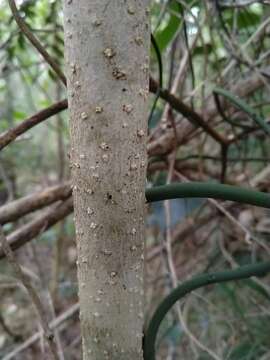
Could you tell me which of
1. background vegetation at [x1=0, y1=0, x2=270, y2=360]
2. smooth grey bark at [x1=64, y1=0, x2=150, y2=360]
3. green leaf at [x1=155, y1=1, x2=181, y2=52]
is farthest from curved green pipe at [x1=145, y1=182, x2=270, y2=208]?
green leaf at [x1=155, y1=1, x2=181, y2=52]

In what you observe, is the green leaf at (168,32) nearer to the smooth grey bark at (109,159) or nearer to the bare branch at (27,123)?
the bare branch at (27,123)

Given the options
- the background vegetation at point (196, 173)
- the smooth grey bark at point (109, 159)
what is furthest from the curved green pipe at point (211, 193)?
the background vegetation at point (196, 173)

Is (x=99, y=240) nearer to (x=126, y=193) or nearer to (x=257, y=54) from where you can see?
(x=126, y=193)

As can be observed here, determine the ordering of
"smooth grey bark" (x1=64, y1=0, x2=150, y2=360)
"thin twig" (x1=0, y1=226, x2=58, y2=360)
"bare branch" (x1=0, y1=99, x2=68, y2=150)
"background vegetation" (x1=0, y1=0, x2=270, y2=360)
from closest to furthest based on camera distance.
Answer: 1. "smooth grey bark" (x1=64, y1=0, x2=150, y2=360)
2. "thin twig" (x1=0, y1=226, x2=58, y2=360)
3. "bare branch" (x1=0, y1=99, x2=68, y2=150)
4. "background vegetation" (x1=0, y1=0, x2=270, y2=360)

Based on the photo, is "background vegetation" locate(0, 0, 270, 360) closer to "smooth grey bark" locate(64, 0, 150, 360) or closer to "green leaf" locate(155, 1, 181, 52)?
"green leaf" locate(155, 1, 181, 52)

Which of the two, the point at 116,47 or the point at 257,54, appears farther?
the point at 257,54

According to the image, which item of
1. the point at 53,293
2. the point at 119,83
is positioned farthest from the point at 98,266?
the point at 53,293
